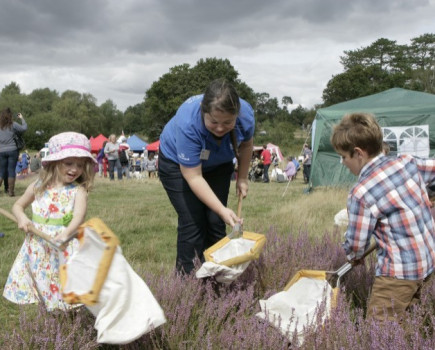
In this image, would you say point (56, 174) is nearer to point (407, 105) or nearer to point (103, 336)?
point (103, 336)

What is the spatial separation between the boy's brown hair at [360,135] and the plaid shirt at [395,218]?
0.28ft

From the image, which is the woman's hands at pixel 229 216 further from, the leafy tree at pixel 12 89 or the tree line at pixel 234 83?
the leafy tree at pixel 12 89

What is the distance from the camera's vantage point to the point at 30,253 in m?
2.67

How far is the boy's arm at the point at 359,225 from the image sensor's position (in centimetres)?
219

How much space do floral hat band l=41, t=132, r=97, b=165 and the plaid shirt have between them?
160 cm

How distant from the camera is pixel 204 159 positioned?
277cm

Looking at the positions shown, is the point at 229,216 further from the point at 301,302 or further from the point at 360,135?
the point at 360,135

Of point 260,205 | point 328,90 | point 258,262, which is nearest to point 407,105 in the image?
point 260,205

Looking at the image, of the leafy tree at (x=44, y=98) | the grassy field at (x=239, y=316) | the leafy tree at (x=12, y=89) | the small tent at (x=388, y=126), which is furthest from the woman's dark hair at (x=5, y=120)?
the leafy tree at (x=12, y=89)

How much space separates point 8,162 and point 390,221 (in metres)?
8.32

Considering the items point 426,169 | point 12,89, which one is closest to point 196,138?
point 426,169

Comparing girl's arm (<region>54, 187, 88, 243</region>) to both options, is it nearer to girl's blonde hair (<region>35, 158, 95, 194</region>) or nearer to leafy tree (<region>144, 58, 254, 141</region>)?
girl's blonde hair (<region>35, 158, 95, 194</region>)

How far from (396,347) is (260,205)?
23.2ft

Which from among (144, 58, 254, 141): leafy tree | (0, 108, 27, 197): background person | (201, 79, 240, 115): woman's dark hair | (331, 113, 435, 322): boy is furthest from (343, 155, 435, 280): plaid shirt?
(144, 58, 254, 141): leafy tree
